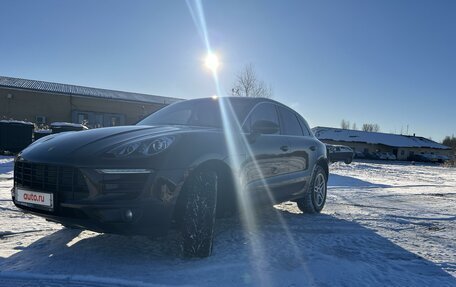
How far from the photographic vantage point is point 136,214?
3.12m

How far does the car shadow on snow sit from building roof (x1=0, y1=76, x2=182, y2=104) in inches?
1312

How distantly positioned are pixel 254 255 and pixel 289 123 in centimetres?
249

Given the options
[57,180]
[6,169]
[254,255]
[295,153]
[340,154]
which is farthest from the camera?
[340,154]

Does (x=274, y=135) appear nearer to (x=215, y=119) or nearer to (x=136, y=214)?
(x=215, y=119)

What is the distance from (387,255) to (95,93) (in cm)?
3694

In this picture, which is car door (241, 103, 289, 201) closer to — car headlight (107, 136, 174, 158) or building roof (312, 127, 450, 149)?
car headlight (107, 136, 174, 158)

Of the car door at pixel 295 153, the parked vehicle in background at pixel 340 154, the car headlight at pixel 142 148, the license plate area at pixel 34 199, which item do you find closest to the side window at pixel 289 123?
the car door at pixel 295 153

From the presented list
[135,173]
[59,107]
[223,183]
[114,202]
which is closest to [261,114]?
[223,183]

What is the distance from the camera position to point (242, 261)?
3.59 m

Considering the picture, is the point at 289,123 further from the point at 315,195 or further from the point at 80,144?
the point at 80,144

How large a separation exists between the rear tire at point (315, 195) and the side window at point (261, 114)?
1.41 meters

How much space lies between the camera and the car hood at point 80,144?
326 centimetres

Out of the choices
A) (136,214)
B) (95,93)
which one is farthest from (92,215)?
(95,93)

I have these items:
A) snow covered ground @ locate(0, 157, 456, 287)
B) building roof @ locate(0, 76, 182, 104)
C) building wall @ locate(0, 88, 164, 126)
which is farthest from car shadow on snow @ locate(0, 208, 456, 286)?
building roof @ locate(0, 76, 182, 104)
